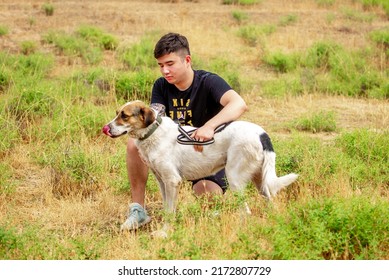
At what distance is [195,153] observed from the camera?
4832mm

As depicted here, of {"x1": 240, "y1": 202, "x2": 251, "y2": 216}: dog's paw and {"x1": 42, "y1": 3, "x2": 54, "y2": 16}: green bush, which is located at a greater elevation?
{"x1": 42, "y1": 3, "x2": 54, "y2": 16}: green bush

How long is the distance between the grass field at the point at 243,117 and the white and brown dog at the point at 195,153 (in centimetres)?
20

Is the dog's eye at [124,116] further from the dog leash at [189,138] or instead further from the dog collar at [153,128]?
the dog leash at [189,138]

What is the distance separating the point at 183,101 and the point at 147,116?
0.55m

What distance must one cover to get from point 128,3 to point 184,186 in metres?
13.7

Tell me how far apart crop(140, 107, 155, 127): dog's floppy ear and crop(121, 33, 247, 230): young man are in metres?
0.23

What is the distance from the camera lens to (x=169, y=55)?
16.1ft

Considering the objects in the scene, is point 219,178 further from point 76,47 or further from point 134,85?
point 76,47

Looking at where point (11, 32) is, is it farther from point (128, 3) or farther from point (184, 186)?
point (184, 186)

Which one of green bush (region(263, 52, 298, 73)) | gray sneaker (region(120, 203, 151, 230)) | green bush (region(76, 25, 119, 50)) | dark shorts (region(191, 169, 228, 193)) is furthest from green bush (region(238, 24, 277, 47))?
gray sneaker (region(120, 203, 151, 230))

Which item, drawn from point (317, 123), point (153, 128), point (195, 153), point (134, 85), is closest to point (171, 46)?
point (153, 128)

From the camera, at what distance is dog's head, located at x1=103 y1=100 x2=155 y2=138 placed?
4.65 m

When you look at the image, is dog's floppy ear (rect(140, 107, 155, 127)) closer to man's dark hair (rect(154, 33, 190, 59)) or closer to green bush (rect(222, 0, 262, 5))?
man's dark hair (rect(154, 33, 190, 59))
